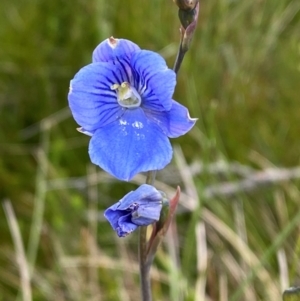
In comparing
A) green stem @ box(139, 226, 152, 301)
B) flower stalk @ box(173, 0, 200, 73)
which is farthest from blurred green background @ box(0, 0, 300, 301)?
flower stalk @ box(173, 0, 200, 73)

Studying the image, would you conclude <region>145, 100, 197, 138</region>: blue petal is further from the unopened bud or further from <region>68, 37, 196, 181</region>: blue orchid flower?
the unopened bud

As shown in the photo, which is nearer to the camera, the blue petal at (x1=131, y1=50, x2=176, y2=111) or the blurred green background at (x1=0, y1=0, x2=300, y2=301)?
the blue petal at (x1=131, y1=50, x2=176, y2=111)

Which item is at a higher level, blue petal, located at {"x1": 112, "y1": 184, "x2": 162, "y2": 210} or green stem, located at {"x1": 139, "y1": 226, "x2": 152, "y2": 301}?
blue petal, located at {"x1": 112, "y1": 184, "x2": 162, "y2": 210}

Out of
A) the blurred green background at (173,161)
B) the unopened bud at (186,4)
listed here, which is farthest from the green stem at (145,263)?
the blurred green background at (173,161)

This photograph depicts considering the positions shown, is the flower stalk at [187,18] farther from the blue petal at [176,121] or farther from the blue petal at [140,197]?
the blue petal at [140,197]

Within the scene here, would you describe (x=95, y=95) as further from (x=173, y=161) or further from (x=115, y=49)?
(x=173, y=161)

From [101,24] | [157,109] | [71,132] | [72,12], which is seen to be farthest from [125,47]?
[72,12]
